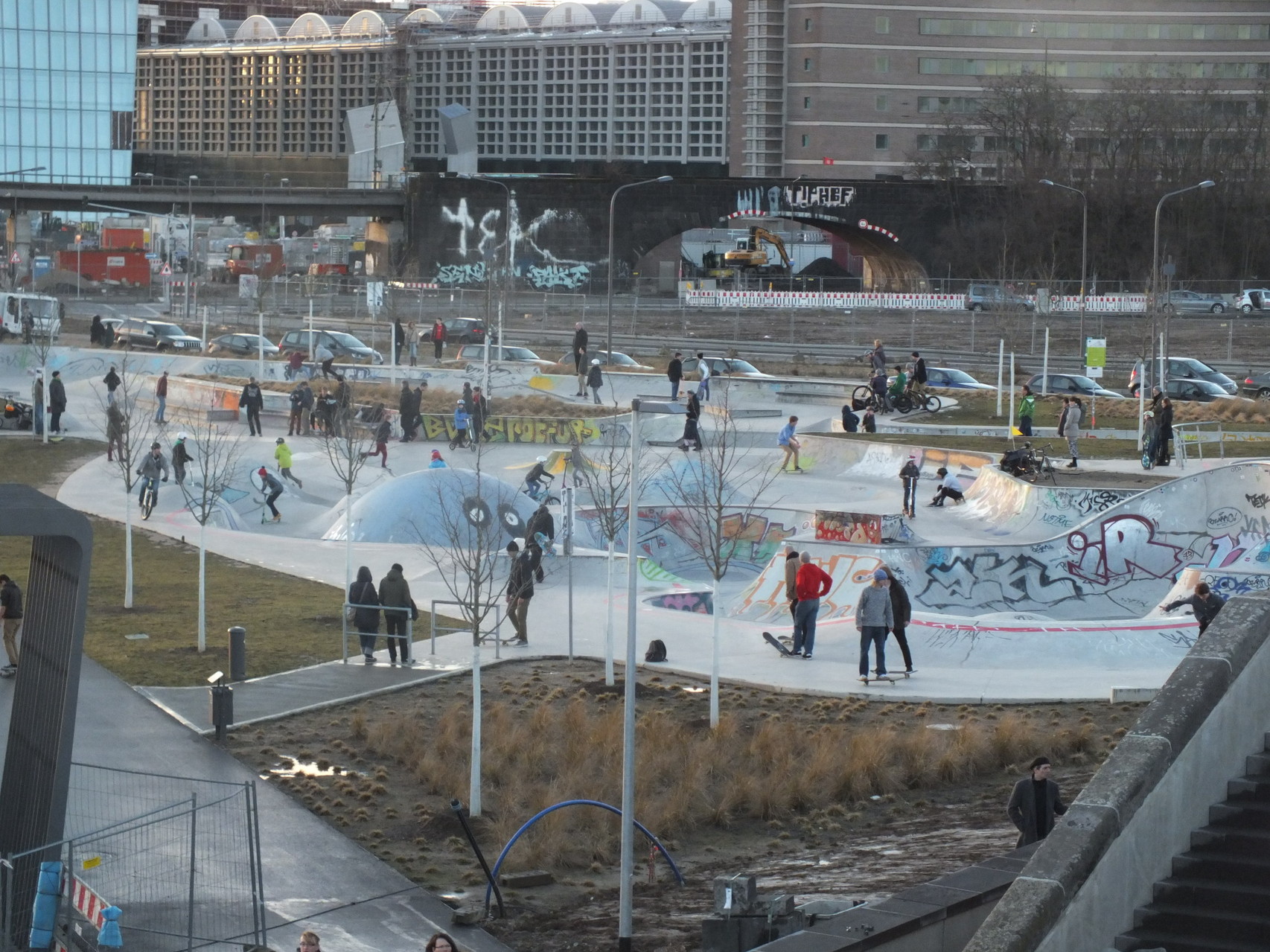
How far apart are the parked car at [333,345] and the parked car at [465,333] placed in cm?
348

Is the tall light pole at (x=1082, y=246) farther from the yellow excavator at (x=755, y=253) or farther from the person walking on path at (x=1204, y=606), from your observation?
the person walking on path at (x=1204, y=606)

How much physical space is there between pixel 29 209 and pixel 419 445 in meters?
59.5

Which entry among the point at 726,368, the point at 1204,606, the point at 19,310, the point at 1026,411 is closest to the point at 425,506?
the point at 1026,411

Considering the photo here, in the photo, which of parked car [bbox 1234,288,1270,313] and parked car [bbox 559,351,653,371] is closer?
parked car [bbox 559,351,653,371]

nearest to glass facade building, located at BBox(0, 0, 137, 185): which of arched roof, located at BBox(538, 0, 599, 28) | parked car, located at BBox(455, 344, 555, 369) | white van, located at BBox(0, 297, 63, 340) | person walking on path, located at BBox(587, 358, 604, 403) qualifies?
arched roof, located at BBox(538, 0, 599, 28)

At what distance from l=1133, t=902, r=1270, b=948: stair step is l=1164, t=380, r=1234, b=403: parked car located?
38.7m

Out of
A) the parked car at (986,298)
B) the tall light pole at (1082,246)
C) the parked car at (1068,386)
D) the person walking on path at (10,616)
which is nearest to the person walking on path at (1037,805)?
the person walking on path at (10,616)

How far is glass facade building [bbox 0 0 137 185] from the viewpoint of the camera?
352ft

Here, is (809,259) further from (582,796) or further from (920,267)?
(582,796)

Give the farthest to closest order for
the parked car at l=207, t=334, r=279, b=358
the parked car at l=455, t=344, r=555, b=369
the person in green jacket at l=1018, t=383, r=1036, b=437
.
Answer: the parked car at l=207, t=334, r=279, b=358, the parked car at l=455, t=344, r=555, b=369, the person in green jacket at l=1018, t=383, r=1036, b=437

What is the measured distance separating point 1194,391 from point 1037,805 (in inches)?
1422

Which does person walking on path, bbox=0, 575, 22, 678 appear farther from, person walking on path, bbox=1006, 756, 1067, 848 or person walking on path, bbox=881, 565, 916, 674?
person walking on path, bbox=1006, 756, 1067, 848

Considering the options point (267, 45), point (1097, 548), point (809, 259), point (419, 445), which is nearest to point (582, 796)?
point (1097, 548)

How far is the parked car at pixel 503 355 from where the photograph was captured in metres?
50.2
